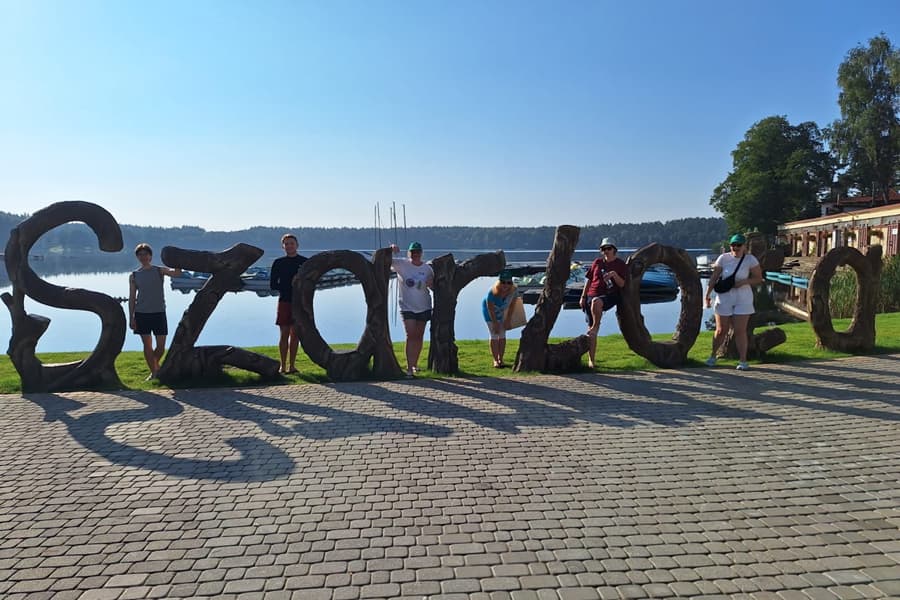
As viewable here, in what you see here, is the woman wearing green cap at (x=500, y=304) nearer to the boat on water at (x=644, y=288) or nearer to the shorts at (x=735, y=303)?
the shorts at (x=735, y=303)

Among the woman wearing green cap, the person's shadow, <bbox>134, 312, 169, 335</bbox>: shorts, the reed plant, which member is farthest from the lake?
the person's shadow

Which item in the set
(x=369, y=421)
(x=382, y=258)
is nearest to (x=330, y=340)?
(x=382, y=258)

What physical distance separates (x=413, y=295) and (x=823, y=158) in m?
52.0

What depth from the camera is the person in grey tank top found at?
8.20 meters

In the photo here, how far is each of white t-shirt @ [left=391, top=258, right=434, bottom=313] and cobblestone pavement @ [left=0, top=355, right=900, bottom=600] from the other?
A: 1.62m

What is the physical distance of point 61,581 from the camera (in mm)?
3381

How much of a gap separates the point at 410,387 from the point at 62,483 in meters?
3.98

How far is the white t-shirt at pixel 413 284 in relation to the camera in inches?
334

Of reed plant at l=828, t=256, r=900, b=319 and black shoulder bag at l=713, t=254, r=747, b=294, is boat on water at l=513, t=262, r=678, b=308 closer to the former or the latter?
reed plant at l=828, t=256, r=900, b=319

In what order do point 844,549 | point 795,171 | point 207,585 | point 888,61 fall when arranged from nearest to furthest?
point 207,585 → point 844,549 → point 888,61 → point 795,171

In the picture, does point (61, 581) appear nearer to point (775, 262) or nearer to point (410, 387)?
point (410, 387)

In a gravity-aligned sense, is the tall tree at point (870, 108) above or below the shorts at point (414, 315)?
above

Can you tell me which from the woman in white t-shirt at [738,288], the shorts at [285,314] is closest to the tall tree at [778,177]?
the woman in white t-shirt at [738,288]

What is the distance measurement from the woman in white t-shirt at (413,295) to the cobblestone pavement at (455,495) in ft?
4.30
